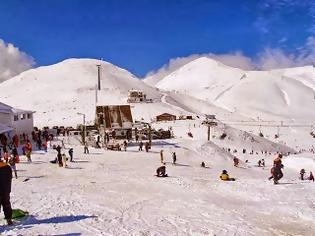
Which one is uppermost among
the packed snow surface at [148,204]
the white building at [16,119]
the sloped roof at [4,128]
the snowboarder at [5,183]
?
the white building at [16,119]

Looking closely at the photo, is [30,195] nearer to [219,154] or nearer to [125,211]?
[125,211]

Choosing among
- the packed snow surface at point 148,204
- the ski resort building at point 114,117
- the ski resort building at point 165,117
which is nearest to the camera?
the packed snow surface at point 148,204

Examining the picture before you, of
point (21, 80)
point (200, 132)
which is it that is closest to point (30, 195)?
point (200, 132)

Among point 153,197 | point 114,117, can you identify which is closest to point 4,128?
point 114,117

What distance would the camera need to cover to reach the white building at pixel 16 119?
40.5 metres

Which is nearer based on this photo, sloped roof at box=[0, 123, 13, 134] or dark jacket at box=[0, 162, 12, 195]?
dark jacket at box=[0, 162, 12, 195]

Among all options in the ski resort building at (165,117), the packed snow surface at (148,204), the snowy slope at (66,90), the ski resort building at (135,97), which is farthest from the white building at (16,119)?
the ski resort building at (135,97)

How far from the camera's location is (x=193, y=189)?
64.3 ft

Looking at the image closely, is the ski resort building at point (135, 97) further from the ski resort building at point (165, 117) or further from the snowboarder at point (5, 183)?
the snowboarder at point (5, 183)

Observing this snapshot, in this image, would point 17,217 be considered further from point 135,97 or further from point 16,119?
point 135,97

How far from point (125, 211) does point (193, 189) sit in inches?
232

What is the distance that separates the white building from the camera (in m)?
40.5

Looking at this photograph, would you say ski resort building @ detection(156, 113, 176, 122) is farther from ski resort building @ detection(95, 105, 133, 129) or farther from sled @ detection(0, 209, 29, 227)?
sled @ detection(0, 209, 29, 227)

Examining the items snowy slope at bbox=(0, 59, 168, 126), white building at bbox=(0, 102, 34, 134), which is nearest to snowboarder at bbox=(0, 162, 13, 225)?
white building at bbox=(0, 102, 34, 134)
